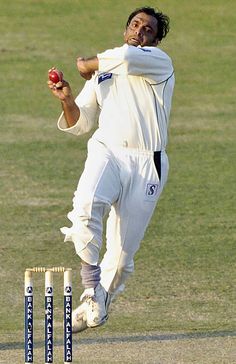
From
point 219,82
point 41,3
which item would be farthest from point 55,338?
point 41,3

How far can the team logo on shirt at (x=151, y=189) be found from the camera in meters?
8.77

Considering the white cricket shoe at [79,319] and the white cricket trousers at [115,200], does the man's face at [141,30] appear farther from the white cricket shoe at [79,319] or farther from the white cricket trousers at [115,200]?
the white cricket shoe at [79,319]

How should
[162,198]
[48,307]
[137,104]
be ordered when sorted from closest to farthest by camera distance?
[48,307], [137,104], [162,198]

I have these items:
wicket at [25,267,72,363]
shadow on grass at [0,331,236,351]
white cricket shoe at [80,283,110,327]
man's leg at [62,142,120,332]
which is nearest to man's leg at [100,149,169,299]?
man's leg at [62,142,120,332]

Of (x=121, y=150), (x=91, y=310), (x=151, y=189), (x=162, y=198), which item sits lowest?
(x=162, y=198)

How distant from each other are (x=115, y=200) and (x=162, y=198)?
5169 mm

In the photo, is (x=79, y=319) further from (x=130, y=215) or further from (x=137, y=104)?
(x=137, y=104)

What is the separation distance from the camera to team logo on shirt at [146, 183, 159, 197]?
877cm

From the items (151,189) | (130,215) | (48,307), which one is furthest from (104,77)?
(48,307)

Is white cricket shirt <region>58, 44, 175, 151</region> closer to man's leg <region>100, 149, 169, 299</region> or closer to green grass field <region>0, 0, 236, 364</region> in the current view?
man's leg <region>100, 149, 169, 299</region>

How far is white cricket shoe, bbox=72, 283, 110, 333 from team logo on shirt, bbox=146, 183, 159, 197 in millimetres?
650

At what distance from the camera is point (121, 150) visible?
877 centimetres

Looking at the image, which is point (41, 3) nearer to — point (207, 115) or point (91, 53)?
point (91, 53)

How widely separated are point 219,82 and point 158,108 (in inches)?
412
